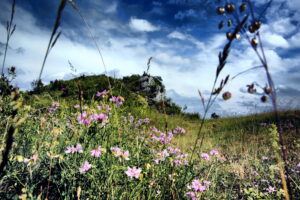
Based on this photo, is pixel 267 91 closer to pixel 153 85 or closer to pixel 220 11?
pixel 220 11

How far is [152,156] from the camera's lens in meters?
2.24

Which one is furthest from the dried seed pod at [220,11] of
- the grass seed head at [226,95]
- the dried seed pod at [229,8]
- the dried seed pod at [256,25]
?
the grass seed head at [226,95]

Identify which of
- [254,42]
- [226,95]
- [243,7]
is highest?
[243,7]

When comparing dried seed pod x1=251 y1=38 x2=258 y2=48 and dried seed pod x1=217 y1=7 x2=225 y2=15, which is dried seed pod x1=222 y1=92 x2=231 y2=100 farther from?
dried seed pod x1=217 y1=7 x2=225 y2=15

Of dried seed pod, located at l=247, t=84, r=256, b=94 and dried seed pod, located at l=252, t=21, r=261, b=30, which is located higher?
dried seed pod, located at l=252, t=21, r=261, b=30

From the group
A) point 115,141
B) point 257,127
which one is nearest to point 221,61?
point 115,141

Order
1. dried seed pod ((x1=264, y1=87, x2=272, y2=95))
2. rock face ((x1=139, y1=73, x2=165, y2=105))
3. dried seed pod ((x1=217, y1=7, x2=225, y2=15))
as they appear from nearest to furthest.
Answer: dried seed pod ((x1=264, y1=87, x2=272, y2=95)), dried seed pod ((x1=217, y1=7, x2=225, y2=15)), rock face ((x1=139, y1=73, x2=165, y2=105))

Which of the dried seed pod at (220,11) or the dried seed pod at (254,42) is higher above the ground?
the dried seed pod at (220,11)

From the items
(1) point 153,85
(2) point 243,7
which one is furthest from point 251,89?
(1) point 153,85

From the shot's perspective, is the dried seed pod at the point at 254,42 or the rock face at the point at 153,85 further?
the rock face at the point at 153,85

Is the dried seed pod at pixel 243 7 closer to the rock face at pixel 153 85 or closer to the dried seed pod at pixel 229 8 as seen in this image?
the dried seed pod at pixel 229 8

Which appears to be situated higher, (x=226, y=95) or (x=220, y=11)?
(x=220, y=11)

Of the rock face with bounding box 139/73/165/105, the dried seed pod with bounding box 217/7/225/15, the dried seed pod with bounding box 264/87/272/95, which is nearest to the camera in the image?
the dried seed pod with bounding box 264/87/272/95

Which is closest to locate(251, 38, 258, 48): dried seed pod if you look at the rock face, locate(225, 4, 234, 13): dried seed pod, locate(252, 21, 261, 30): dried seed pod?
locate(252, 21, 261, 30): dried seed pod
